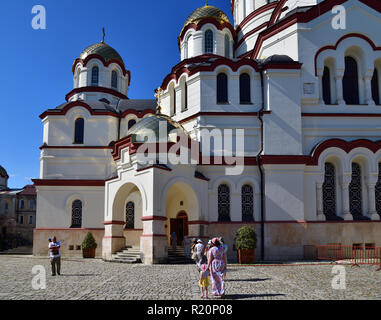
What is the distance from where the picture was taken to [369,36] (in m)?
21.8

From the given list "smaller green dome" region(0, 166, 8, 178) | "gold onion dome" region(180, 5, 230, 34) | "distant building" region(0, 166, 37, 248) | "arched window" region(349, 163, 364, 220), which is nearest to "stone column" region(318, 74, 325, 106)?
"arched window" region(349, 163, 364, 220)

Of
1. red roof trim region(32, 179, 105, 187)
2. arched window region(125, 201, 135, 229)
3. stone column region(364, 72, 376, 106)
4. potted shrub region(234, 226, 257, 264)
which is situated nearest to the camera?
potted shrub region(234, 226, 257, 264)

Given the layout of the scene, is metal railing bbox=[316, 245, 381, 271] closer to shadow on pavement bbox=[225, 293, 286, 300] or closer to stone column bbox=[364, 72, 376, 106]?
stone column bbox=[364, 72, 376, 106]

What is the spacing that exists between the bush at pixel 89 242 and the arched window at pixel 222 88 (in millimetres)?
10445

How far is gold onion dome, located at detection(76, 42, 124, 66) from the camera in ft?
103

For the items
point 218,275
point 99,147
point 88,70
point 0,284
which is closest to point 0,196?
point 88,70

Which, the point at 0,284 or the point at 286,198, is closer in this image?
the point at 0,284

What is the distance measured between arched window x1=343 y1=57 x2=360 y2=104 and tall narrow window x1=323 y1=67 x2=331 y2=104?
892mm

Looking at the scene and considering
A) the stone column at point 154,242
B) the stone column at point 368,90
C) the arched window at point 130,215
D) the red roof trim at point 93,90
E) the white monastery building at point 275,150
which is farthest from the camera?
the red roof trim at point 93,90

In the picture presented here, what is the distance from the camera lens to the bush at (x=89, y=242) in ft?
73.0

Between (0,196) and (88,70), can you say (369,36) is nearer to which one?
(88,70)

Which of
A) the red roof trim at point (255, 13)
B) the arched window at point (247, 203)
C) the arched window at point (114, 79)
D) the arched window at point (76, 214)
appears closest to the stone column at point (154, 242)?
the arched window at point (247, 203)

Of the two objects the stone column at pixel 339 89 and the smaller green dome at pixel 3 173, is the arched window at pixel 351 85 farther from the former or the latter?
the smaller green dome at pixel 3 173
